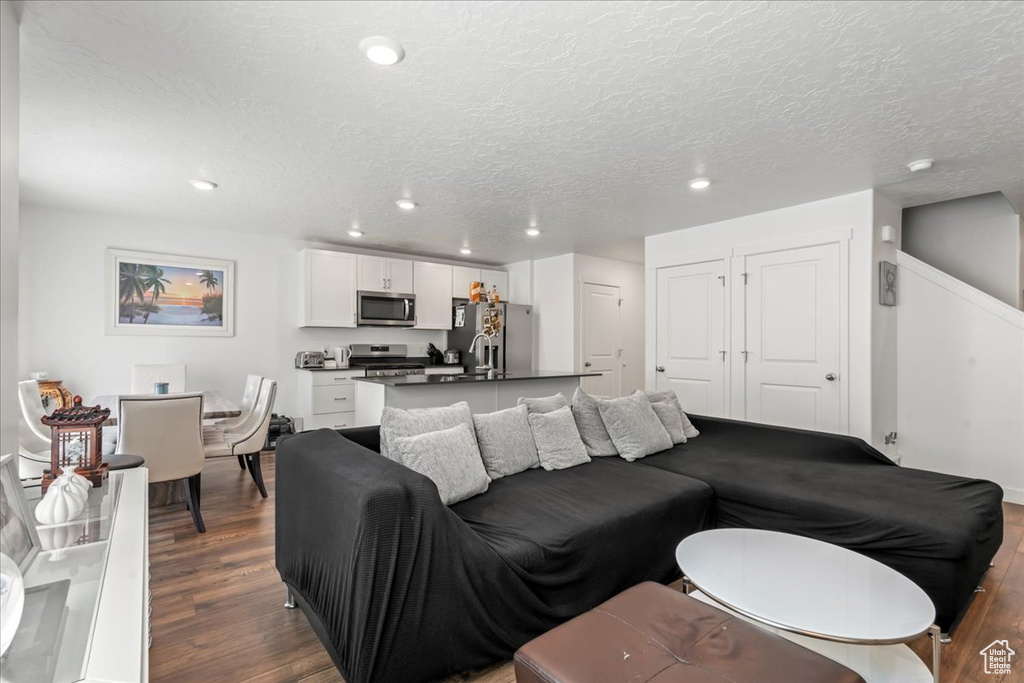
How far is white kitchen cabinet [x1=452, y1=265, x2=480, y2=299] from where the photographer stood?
6.64 m

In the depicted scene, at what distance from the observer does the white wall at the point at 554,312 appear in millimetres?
6219

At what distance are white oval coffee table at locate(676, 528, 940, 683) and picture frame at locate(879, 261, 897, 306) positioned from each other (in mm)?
2719

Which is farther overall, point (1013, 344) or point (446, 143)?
point (1013, 344)

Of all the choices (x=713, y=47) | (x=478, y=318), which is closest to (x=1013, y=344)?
(x=713, y=47)

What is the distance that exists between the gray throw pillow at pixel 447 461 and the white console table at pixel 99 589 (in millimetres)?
974

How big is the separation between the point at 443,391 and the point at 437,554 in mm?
2037

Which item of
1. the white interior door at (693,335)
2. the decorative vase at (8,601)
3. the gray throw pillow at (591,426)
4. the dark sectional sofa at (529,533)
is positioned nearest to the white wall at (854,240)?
the white interior door at (693,335)

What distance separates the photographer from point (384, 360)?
631 centimetres

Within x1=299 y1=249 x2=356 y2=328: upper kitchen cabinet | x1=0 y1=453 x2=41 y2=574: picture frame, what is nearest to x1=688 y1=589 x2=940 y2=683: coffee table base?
x1=0 y1=453 x2=41 y2=574: picture frame

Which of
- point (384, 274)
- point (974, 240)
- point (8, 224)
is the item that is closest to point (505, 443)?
point (8, 224)

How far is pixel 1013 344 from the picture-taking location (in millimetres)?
3654

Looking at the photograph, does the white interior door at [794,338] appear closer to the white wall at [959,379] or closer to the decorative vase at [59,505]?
the white wall at [959,379]

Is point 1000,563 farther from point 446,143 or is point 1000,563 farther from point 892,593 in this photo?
point 446,143

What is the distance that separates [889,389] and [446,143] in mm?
4031
